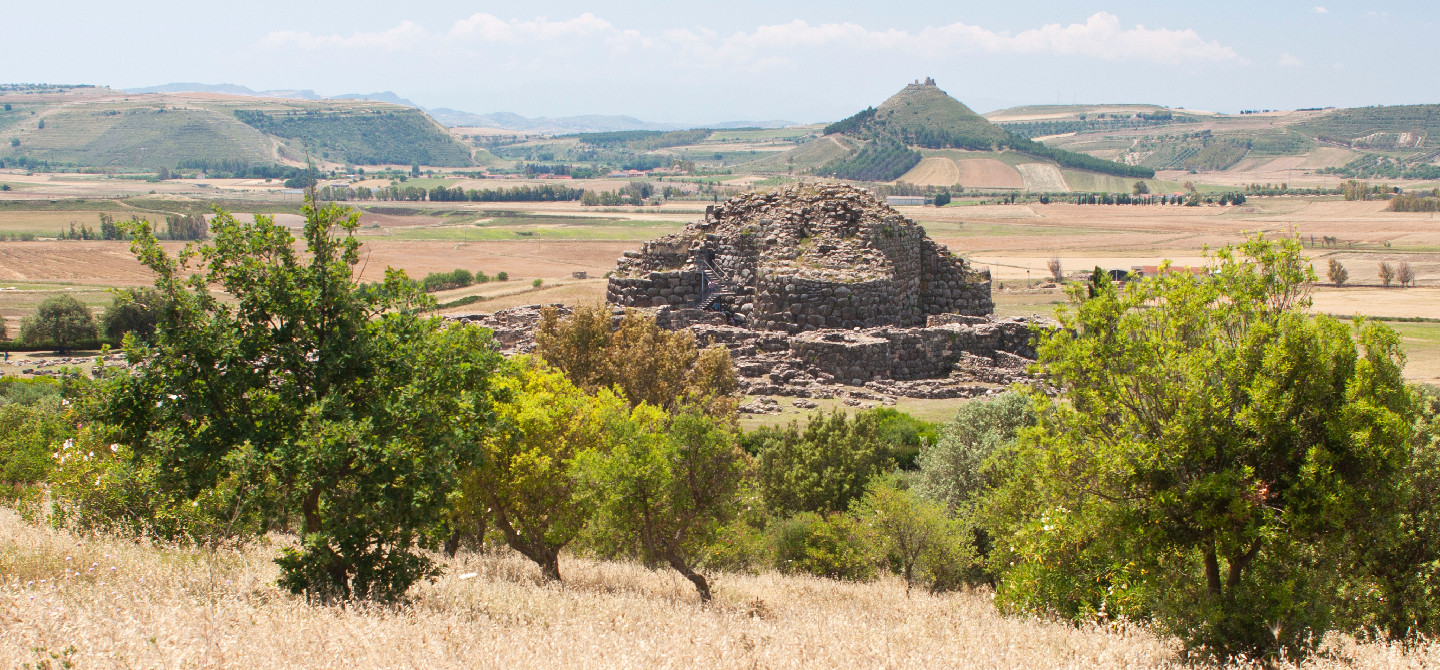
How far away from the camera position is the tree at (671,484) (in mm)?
12734

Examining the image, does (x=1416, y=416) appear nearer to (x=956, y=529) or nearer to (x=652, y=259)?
(x=956, y=529)

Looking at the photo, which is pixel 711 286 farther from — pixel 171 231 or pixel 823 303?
pixel 171 231

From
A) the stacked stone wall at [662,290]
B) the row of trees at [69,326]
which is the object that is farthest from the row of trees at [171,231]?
the stacked stone wall at [662,290]

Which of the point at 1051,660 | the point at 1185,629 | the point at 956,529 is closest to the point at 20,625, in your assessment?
the point at 1051,660

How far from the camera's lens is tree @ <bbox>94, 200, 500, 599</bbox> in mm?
9180

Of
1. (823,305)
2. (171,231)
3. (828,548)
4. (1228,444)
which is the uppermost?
(1228,444)

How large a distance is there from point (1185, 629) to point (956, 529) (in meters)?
8.18

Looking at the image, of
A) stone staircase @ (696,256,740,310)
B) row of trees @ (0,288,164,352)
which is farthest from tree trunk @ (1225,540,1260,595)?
row of trees @ (0,288,164,352)

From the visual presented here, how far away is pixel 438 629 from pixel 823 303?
87.9 feet

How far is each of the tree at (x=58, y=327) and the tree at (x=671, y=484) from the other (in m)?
45.0

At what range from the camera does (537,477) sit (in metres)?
13.7

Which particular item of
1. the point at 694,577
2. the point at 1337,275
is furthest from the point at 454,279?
the point at 1337,275

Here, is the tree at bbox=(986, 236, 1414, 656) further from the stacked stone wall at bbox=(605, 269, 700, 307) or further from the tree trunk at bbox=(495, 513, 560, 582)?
the stacked stone wall at bbox=(605, 269, 700, 307)

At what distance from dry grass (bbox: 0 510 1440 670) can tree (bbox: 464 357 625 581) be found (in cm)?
169
